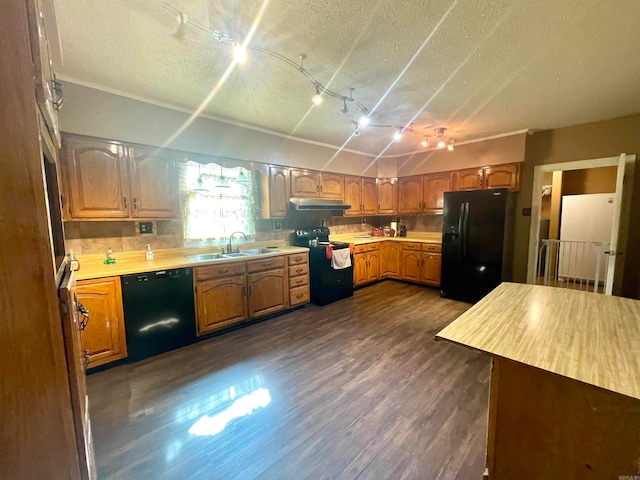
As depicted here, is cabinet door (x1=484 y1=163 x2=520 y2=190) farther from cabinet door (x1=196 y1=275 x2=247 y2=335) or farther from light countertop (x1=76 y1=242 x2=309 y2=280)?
cabinet door (x1=196 y1=275 x2=247 y2=335)

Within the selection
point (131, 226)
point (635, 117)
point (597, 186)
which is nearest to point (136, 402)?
point (131, 226)

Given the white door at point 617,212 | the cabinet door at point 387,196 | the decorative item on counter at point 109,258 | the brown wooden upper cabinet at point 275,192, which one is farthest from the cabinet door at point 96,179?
the white door at point 617,212

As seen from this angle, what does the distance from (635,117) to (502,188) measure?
1540mm

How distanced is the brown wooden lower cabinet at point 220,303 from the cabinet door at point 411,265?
317 cm

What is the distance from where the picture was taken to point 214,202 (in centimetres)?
363

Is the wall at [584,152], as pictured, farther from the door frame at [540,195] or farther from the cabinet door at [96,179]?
the cabinet door at [96,179]

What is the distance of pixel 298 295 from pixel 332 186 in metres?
1.99

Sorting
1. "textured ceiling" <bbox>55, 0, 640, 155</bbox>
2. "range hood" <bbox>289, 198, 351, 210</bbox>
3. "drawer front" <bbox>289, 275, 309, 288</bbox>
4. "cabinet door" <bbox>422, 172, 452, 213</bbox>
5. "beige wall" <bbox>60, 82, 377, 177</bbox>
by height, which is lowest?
"drawer front" <bbox>289, 275, 309, 288</bbox>

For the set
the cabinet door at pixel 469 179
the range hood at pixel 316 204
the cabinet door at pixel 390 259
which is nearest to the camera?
the range hood at pixel 316 204

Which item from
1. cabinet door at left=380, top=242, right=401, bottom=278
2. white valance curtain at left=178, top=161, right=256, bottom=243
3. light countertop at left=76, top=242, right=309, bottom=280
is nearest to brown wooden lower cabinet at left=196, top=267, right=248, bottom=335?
light countertop at left=76, top=242, right=309, bottom=280

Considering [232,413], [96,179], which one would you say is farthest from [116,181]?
[232,413]

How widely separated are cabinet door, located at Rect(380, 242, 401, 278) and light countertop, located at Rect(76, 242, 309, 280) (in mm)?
2515

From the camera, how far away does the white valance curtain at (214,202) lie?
3391mm

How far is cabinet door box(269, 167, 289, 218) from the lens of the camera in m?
3.86
